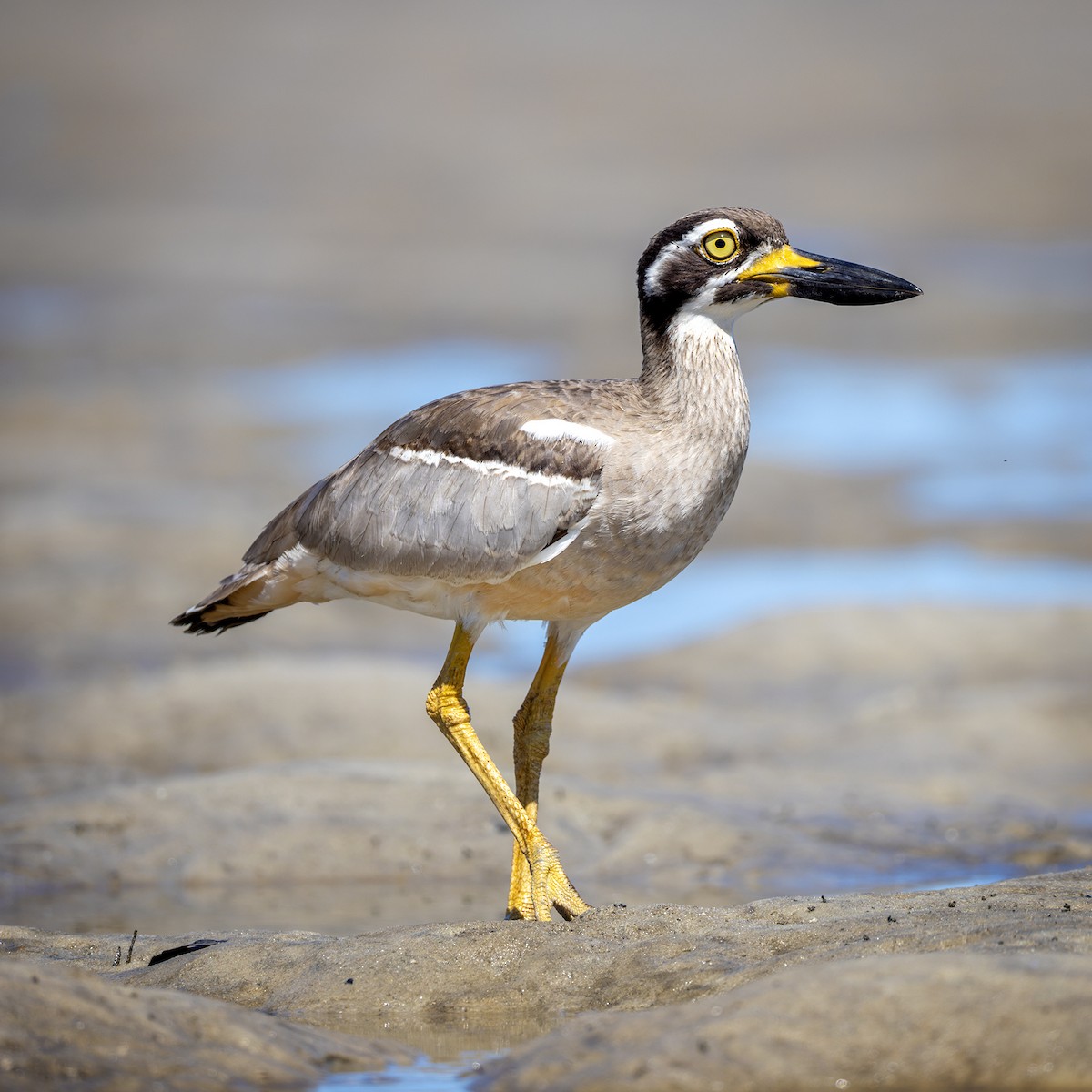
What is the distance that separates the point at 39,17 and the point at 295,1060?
4420 centimetres

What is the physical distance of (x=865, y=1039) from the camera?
16.5 ft

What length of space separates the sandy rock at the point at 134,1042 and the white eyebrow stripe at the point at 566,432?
2902mm

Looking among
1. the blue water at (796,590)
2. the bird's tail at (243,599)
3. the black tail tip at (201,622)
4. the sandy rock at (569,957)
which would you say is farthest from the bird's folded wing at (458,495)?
the blue water at (796,590)

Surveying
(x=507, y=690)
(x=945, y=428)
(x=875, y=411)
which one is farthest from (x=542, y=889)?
(x=875, y=411)

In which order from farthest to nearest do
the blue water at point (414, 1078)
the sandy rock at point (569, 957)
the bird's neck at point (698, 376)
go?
the bird's neck at point (698, 376) < the sandy rock at point (569, 957) < the blue water at point (414, 1078)

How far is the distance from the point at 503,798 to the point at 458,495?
4.35 ft

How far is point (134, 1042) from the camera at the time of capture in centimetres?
520

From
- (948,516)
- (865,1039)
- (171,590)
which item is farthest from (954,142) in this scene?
(865,1039)

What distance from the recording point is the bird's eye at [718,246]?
7.83 metres

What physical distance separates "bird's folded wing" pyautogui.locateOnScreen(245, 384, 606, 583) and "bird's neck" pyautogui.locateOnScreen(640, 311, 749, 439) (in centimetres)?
46

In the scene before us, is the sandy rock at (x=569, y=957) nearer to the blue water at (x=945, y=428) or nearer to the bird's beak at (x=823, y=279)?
the bird's beak at (x=823, y=279)

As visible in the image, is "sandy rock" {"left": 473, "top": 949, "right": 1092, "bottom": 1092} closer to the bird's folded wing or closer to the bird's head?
the bird's folded wing

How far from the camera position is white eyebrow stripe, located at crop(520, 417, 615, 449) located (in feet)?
24.7

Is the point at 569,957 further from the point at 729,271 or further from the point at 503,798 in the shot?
the point at 729,271
